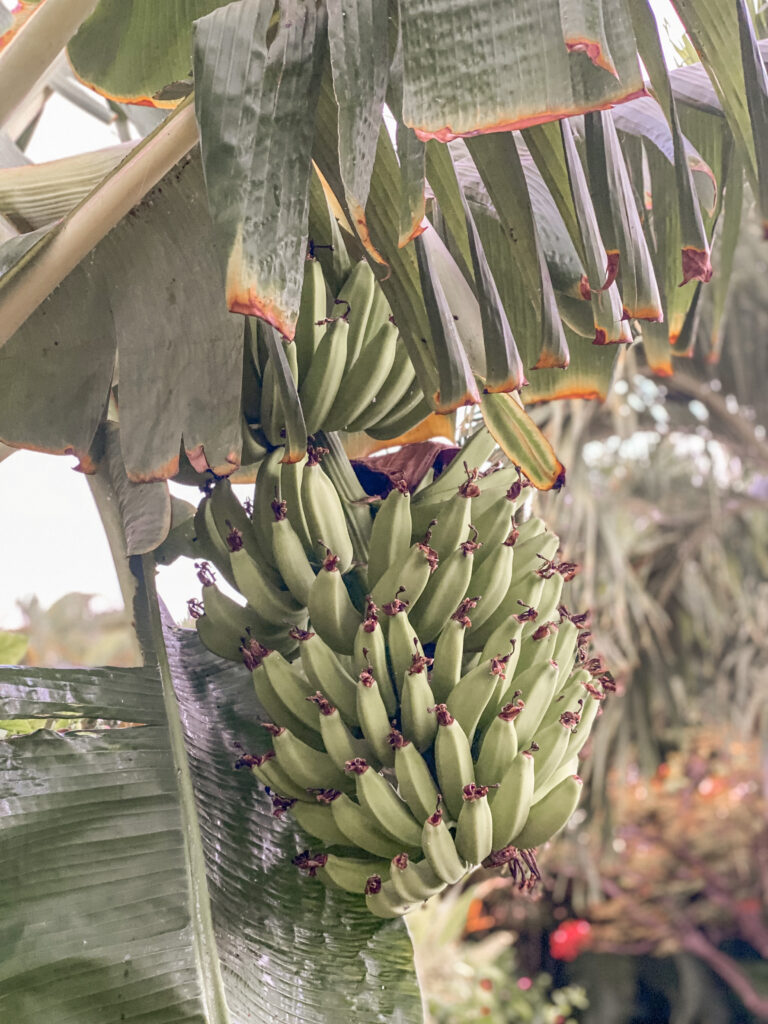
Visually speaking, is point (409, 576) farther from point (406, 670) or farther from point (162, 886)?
point (162, 886)

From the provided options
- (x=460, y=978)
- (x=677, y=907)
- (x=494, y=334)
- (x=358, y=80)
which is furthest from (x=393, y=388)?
(x=677, y=907)

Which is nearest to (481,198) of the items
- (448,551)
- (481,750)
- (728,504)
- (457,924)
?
(448,551)

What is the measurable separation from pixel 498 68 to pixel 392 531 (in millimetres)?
294

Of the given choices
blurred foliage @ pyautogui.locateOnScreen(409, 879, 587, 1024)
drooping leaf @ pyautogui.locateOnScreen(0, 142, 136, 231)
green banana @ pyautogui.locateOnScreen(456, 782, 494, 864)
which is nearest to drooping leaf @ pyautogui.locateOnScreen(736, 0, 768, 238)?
green banana @ pyautogui.locateOnScreen(456, 782, 494, 864)

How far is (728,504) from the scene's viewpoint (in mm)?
2666

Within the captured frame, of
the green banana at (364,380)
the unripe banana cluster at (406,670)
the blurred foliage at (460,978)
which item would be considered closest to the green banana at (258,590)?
the unripe banana cluster at (406,670)

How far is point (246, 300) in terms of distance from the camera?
41cm

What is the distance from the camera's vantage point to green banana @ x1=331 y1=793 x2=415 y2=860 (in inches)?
21.5

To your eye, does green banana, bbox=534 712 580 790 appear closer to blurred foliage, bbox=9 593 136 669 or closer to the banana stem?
the banana stem

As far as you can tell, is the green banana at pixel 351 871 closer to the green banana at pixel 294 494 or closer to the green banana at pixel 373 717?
the green banana at pixel 373 717

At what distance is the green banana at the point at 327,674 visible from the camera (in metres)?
0.56

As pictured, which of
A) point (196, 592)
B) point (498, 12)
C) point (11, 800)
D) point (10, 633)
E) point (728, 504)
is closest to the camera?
point (498, 12)

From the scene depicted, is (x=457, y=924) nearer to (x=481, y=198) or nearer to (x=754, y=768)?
(x=754, y=768)

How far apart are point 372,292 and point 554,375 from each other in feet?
0.63
